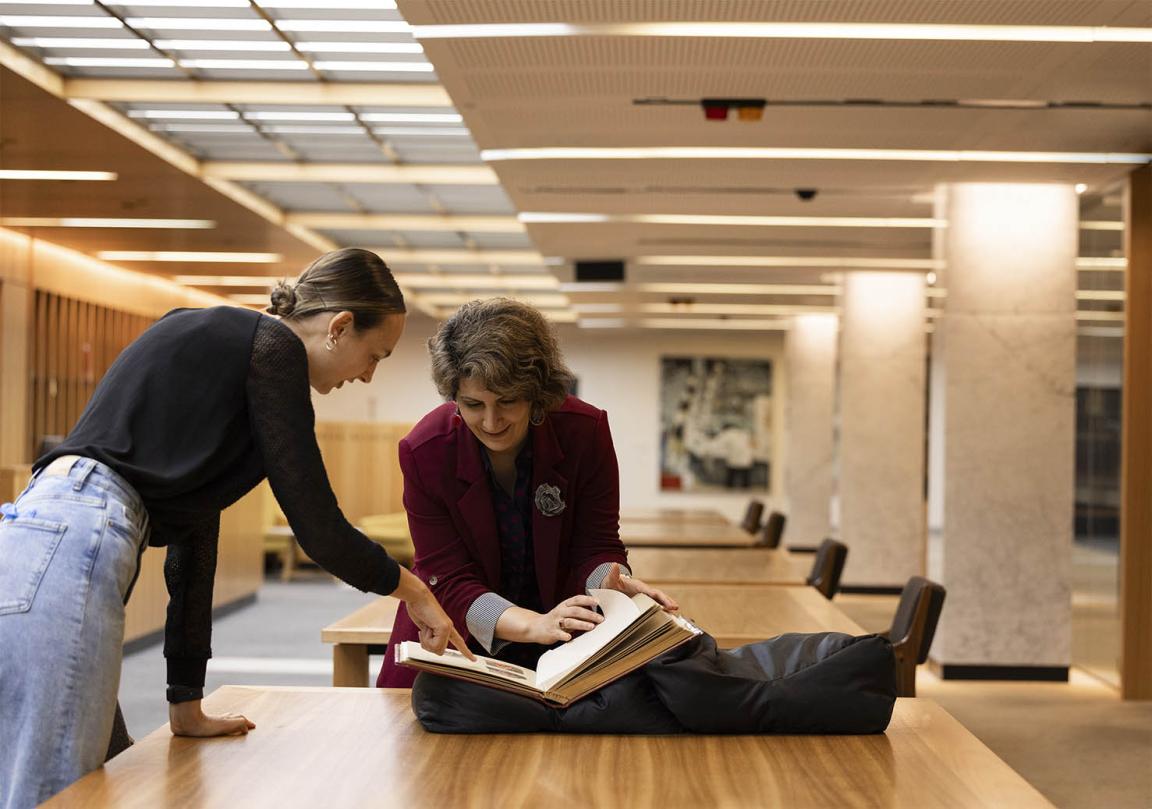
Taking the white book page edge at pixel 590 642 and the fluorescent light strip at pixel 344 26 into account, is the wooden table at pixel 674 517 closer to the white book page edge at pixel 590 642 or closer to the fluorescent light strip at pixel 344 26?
the fluorescent light strip at pixel 344 26

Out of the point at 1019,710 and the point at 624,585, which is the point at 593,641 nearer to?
the point at 624,585

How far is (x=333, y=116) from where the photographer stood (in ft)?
31.8

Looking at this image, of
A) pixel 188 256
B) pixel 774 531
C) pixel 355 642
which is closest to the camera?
pixel 355 642

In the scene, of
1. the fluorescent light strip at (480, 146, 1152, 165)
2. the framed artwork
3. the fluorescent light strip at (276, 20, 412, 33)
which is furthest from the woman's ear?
the framed artwork

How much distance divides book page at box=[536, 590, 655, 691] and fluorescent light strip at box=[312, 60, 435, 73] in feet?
22.4

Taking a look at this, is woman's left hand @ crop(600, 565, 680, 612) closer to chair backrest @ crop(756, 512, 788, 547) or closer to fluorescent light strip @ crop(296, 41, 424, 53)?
chair backrest @ crop(756, 512, 788, 547)

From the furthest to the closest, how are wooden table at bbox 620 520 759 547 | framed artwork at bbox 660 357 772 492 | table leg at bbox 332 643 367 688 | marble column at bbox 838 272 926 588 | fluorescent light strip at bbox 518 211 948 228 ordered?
framed artwork at bbox 660 357 772 492 < marble column at bbox 838 272 926 588 < fluorescent light strip at bbox 518 211 948 228 < wooden table at bbox 620 520 759 547 < table leg at bbox 332 643 367 688

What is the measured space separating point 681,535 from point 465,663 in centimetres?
622

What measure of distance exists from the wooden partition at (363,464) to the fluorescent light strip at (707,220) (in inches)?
253

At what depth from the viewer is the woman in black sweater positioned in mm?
1782

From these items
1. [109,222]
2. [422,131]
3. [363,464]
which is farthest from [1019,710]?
[363,464]

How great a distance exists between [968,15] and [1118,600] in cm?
424

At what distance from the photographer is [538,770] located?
187 centimetres

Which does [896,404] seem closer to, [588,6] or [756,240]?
[756,240]
